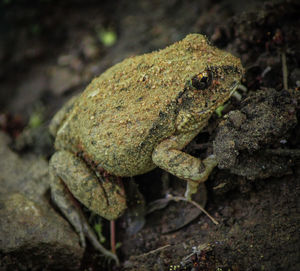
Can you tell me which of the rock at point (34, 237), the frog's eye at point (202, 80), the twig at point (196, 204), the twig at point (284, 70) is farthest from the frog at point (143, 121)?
the twig at point (284, 70)

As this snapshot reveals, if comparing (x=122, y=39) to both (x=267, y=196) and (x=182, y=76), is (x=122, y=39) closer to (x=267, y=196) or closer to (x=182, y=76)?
A: (x=182, y=76)

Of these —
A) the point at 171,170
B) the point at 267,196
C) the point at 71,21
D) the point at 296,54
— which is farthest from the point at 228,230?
the point at 71,21

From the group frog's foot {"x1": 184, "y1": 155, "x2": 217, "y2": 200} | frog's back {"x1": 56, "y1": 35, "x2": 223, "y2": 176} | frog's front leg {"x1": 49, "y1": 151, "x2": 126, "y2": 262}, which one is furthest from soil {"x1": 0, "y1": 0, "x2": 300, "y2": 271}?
frog's back {"x1": 56, "y1": 35, "x2": 223, "y2": 176}

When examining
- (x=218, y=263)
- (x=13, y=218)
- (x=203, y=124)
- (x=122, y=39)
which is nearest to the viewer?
(x=218, y=263)

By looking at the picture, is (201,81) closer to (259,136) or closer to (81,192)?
(259,136)

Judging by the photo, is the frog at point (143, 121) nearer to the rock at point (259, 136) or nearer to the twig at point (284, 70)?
the rock at point (259, 136)

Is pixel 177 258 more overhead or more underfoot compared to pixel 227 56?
more underfoot
